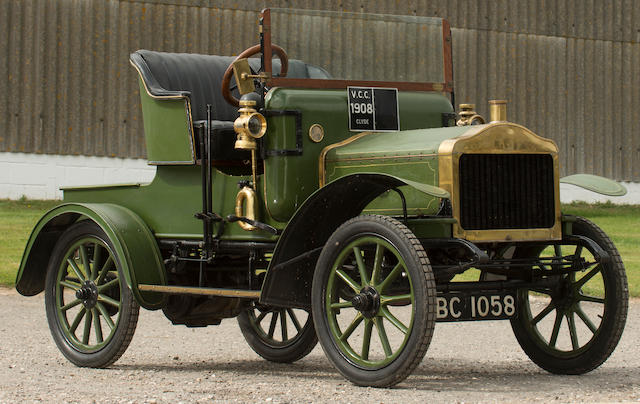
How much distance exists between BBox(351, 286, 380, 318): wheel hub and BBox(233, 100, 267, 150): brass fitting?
1.34 m

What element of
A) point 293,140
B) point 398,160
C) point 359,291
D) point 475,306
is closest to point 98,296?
point 293,140

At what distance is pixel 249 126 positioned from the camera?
21.3 feet

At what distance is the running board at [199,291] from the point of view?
6.39m

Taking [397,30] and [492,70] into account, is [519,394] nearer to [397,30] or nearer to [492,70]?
[397,30]

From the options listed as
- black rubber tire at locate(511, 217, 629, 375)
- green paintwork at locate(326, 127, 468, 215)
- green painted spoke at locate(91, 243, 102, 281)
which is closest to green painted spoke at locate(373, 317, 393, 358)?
green paintwork at locate(326, 127, 468, 215)

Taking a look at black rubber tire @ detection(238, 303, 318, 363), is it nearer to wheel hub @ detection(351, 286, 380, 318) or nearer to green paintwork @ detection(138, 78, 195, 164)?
green paintwork @ detection(138, 78, 195, 164)

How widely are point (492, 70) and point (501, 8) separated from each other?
121cm

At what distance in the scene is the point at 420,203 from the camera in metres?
6.11

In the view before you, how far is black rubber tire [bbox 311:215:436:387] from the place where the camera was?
532cm

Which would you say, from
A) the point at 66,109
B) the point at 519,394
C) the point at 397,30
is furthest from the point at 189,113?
the point at 66,109

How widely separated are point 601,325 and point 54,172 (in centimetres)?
1243

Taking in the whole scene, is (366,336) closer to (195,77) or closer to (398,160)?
(398,160)

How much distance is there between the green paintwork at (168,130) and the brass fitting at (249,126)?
0.64m

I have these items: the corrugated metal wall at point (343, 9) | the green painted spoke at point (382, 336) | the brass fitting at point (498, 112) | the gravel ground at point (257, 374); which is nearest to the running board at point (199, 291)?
the gravel ground at point (257, 374)
